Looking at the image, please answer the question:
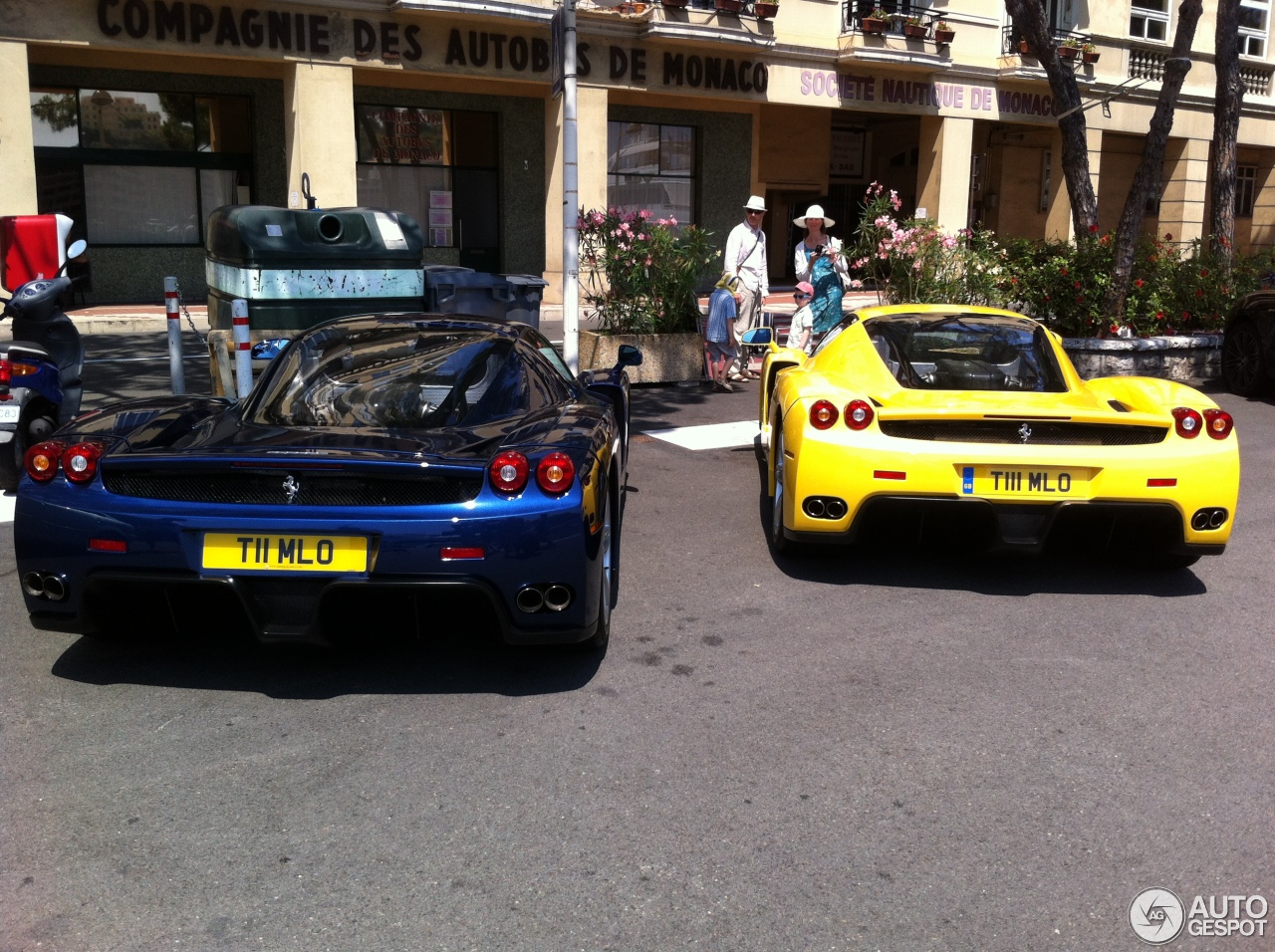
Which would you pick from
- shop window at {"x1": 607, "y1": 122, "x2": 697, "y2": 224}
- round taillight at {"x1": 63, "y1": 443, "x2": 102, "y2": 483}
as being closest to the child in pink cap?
round taillight at {"x1": 63, "y1": 443, "x2": 102, "y2": 483}

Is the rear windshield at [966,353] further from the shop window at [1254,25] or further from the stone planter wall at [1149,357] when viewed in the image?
the shop window at [1254,25]

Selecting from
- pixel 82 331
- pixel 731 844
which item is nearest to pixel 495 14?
pixel 82 331

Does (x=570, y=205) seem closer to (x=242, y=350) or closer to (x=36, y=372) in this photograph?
(x=242, y=350)

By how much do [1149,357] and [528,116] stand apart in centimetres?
1390

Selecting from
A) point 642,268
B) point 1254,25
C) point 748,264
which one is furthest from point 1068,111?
point 1254,25

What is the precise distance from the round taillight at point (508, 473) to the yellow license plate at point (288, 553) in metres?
0.47

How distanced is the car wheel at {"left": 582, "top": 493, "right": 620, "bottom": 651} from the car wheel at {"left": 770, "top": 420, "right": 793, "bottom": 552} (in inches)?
48.8

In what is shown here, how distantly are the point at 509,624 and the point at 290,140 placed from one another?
696 inches

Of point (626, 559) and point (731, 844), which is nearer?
point (731, 844)

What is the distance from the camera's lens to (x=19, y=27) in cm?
1730

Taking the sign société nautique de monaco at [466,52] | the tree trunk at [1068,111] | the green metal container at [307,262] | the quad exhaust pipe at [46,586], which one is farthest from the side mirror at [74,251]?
the tree trunk at [1068,111]

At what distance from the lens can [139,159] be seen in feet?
66.1

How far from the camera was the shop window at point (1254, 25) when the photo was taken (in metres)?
31.2

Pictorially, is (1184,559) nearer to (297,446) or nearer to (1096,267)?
(297,446)
